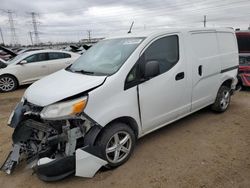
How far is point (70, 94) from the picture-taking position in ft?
8.92

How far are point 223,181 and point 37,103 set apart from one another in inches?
97.5

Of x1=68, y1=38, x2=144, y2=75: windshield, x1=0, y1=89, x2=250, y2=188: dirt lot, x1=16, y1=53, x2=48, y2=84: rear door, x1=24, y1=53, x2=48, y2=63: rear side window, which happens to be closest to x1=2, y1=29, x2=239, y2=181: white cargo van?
x1=68, y1=38, x2=144, y2=75: windshield

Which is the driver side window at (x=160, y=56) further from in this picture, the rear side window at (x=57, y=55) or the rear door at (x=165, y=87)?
the rear side window at (x=57, y=55)

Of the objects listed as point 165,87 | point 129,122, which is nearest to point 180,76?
point 165,87

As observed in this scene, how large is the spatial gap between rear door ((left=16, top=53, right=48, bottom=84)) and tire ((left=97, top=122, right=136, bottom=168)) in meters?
6.75

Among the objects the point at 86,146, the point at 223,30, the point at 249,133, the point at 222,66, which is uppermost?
the point at 223,30

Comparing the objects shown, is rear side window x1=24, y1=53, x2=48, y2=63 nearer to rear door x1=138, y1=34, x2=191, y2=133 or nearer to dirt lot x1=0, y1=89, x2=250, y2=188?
dirt lot x1=0, y1=89, x2=250, y2=188

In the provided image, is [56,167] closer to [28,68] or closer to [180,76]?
[180,76]

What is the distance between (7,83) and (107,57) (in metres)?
6.36

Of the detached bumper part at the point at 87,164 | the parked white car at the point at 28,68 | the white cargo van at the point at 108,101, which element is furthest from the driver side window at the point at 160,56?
the parked white car at the point at 28,68

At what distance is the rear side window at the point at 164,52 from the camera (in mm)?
3434

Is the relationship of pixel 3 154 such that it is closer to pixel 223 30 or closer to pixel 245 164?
pixel 245 164

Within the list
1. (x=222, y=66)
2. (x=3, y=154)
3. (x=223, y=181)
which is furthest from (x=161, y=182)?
(x=222, y=66)

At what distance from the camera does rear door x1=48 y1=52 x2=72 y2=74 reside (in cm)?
922
